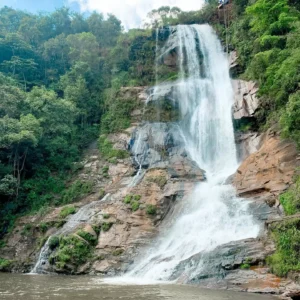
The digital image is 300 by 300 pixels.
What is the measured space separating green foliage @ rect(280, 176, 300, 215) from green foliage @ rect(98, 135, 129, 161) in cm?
1495

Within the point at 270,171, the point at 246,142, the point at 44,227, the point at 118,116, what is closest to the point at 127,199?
the point at 44,227

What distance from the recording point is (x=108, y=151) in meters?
Answer: 30.1

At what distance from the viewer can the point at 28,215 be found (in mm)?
23906

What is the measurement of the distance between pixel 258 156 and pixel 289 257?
30.5ft

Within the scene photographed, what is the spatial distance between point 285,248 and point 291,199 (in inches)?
155

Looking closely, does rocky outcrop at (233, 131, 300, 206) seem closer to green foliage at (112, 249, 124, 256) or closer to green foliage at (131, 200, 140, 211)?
green foliage at (131, 200, 140, 211)

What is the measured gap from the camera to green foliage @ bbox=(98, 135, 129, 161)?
29073 mm

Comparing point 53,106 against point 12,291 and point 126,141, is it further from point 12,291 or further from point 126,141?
point 12,291

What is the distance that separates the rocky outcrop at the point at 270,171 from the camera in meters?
18.0

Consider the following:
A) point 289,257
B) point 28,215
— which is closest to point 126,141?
point 28,215

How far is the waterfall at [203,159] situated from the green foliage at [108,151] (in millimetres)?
5258

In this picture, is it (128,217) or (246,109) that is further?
(246,109)

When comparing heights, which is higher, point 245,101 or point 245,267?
point 245,101

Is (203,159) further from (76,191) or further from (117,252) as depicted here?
(117,252)
